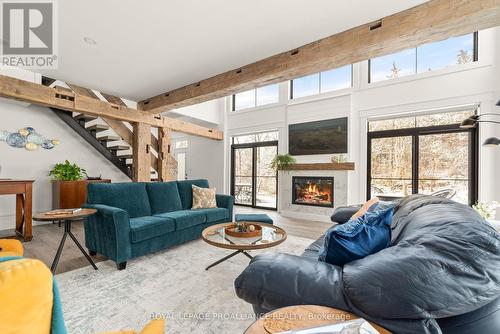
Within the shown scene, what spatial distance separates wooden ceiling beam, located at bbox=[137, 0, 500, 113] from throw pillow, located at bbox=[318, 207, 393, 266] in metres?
2.02

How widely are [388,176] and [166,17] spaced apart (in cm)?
487

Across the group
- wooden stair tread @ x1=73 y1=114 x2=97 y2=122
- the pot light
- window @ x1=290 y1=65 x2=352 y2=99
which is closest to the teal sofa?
the pot light

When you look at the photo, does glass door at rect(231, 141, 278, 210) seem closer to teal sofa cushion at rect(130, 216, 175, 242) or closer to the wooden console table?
teal sofa cushion at rect(130, 216, 175, 242)

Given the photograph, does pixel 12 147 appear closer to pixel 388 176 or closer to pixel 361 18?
pixel 361 18

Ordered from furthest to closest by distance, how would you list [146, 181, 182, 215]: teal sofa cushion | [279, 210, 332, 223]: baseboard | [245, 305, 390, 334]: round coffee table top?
[279, 210, 332, 223]: baseboard → [146, 181, 182, 215]: teal sofa cushion → [245, 305, 390, 334]: round coffee table top

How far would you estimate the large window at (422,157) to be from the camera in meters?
4.18

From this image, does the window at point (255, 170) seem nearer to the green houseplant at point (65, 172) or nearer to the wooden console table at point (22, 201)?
the green houseplant at point (65, 172)

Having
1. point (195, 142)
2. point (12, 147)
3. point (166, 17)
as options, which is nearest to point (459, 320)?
point (166, 17)

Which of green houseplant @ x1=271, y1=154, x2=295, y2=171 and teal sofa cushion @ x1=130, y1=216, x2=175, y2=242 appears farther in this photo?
green houseplant @ x1=271, y1=154, x2=295, y2=171

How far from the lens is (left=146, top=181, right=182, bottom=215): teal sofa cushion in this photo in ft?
11.7

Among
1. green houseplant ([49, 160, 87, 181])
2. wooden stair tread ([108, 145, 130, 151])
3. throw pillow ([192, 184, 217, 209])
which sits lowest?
throw pillow ([192, 184, 217, 209])

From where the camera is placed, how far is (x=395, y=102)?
4.63 m

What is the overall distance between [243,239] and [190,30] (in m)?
2.40

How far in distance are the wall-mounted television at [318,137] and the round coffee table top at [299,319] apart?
4810mm
